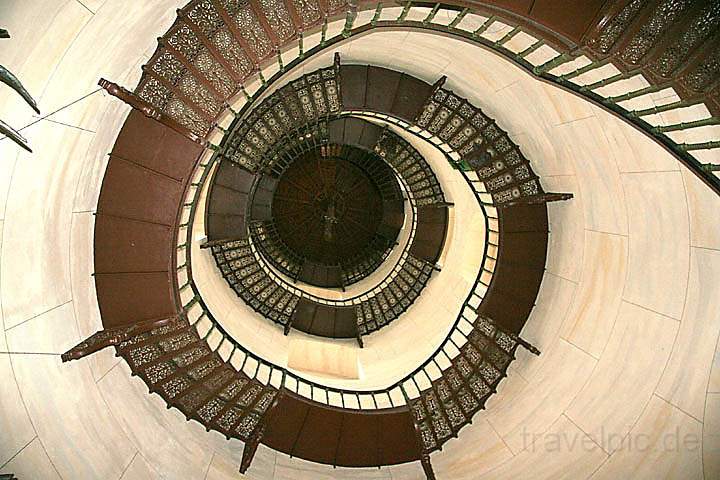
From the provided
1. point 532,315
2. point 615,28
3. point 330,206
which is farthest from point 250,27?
point 330,206

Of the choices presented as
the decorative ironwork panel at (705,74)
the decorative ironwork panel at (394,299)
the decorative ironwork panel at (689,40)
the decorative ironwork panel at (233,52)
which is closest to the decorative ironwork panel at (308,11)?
the decorative ironwork panel at (233,52)

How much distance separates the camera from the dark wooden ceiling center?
42.7ft

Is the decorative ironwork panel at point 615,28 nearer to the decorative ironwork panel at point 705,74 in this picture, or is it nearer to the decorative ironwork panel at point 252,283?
the decorative ironwork panel at point 705,74

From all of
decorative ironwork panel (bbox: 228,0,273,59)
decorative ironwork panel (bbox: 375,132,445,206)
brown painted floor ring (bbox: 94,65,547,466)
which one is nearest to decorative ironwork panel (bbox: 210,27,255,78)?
decorative ironwork panel (bbox: 228,0,273,59)

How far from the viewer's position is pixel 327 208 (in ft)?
44.2

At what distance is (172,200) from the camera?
487cm

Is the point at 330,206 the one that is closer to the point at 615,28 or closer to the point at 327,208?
the point at 327,208

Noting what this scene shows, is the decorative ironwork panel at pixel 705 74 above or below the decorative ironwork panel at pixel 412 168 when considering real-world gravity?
above

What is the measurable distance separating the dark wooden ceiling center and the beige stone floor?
6.19m

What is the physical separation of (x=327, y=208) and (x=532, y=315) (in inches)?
298

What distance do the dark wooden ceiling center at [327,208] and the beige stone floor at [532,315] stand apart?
6191 millimetres

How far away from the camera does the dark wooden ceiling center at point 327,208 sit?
13.0 meters

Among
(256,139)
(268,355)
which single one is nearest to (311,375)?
(268,355)

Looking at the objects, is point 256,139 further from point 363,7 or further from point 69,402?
point 69,402
